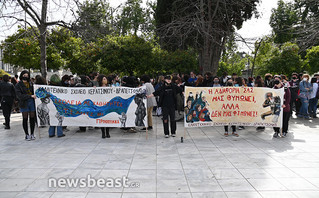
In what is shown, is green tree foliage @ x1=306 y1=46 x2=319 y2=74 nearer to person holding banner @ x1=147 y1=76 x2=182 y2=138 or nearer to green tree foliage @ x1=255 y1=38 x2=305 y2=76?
green tree foliage @ x1=255 y1=38 x2=305 y2=76

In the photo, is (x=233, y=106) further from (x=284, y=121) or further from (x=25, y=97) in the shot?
(x=25, y=97)

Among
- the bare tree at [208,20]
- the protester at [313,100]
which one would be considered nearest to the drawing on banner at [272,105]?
the protester at [313,100]

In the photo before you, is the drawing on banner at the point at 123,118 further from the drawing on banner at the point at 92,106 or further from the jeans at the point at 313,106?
the jeans at the point at 313,106

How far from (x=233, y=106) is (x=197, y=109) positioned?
114cm

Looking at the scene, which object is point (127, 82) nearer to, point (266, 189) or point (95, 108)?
point (95, 108)

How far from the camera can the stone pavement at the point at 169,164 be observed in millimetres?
4059

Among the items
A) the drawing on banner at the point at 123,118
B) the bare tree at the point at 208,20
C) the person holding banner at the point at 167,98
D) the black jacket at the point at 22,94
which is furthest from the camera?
the bare tree at the point at 208,20

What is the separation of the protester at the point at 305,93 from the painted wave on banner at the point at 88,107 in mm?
7645

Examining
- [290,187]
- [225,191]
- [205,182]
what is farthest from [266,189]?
[205,182]

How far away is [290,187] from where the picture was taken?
416 centimetres

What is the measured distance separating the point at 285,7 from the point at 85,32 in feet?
145

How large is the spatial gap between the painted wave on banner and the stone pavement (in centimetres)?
77

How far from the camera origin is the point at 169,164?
208 inches

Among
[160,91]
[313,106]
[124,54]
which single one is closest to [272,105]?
[160,91]
